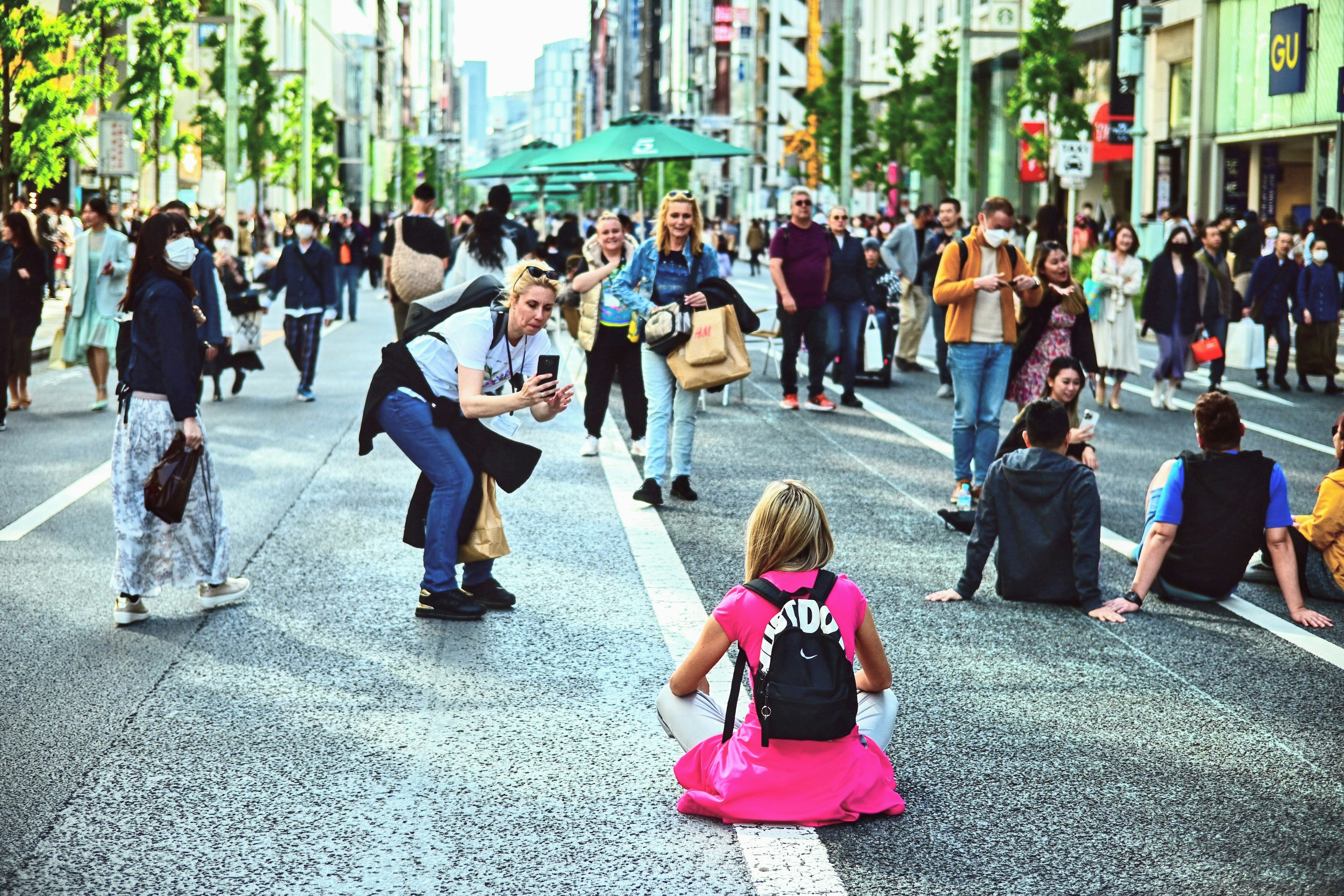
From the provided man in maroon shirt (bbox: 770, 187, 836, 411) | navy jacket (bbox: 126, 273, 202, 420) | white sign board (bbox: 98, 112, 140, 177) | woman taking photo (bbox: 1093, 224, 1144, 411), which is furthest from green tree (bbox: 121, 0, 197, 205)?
navy jacket (bbox: 126, 273, 202, 420)

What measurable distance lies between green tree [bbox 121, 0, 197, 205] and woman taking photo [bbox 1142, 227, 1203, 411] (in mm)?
25428

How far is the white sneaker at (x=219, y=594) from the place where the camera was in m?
7.20

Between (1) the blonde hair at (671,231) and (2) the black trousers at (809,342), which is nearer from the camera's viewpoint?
(1) the blonde hair at (671,231)

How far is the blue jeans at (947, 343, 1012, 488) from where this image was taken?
991 centimetres

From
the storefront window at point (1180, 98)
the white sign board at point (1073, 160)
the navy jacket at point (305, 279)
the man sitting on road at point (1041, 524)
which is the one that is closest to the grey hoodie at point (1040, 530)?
the man sitting on road at point (1041, 524)

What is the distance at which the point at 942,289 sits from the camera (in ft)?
32.1

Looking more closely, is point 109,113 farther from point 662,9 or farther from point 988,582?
point 662,9

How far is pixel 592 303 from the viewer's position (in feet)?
43.8

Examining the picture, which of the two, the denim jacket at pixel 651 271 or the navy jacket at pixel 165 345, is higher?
the denim jacket at pixel 651 271

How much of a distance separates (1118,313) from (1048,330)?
5.90 metres

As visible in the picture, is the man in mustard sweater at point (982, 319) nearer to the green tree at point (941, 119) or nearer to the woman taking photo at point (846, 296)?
the woman taking photo at point (846, 296)

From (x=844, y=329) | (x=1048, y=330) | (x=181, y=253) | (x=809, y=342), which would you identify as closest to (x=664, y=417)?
(x=1048, y=330)

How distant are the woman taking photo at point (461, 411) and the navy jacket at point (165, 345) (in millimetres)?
744

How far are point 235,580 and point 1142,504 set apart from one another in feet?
18.7
